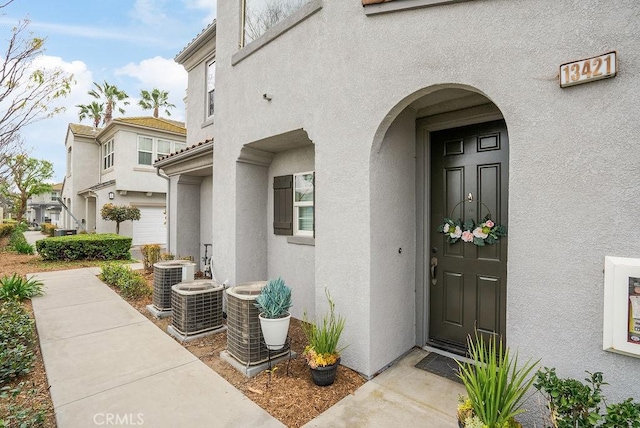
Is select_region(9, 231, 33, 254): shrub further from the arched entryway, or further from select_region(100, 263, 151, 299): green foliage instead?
the arched entryway

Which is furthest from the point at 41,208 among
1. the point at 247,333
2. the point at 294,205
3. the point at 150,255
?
the point at 247,333

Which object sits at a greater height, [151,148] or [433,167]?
[151,148]

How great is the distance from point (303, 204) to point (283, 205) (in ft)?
1.51

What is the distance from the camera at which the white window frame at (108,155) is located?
60.5 ft

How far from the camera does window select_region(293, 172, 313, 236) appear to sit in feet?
17.9

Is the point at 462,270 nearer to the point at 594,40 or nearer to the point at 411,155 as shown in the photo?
the point at 411,155

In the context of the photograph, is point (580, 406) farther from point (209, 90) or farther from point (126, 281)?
point (209, 90)

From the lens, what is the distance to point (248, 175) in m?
5.84

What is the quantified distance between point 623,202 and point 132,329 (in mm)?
6569

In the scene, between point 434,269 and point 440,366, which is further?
point 434,269

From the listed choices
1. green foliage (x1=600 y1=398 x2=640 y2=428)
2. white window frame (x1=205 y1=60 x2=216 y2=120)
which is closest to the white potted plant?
green foliage (x1=600 y1=398 x2=640 y2=428)

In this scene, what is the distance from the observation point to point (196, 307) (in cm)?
496

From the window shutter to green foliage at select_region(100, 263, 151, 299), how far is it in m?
3.93


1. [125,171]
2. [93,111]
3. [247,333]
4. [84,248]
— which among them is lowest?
[247,333]
